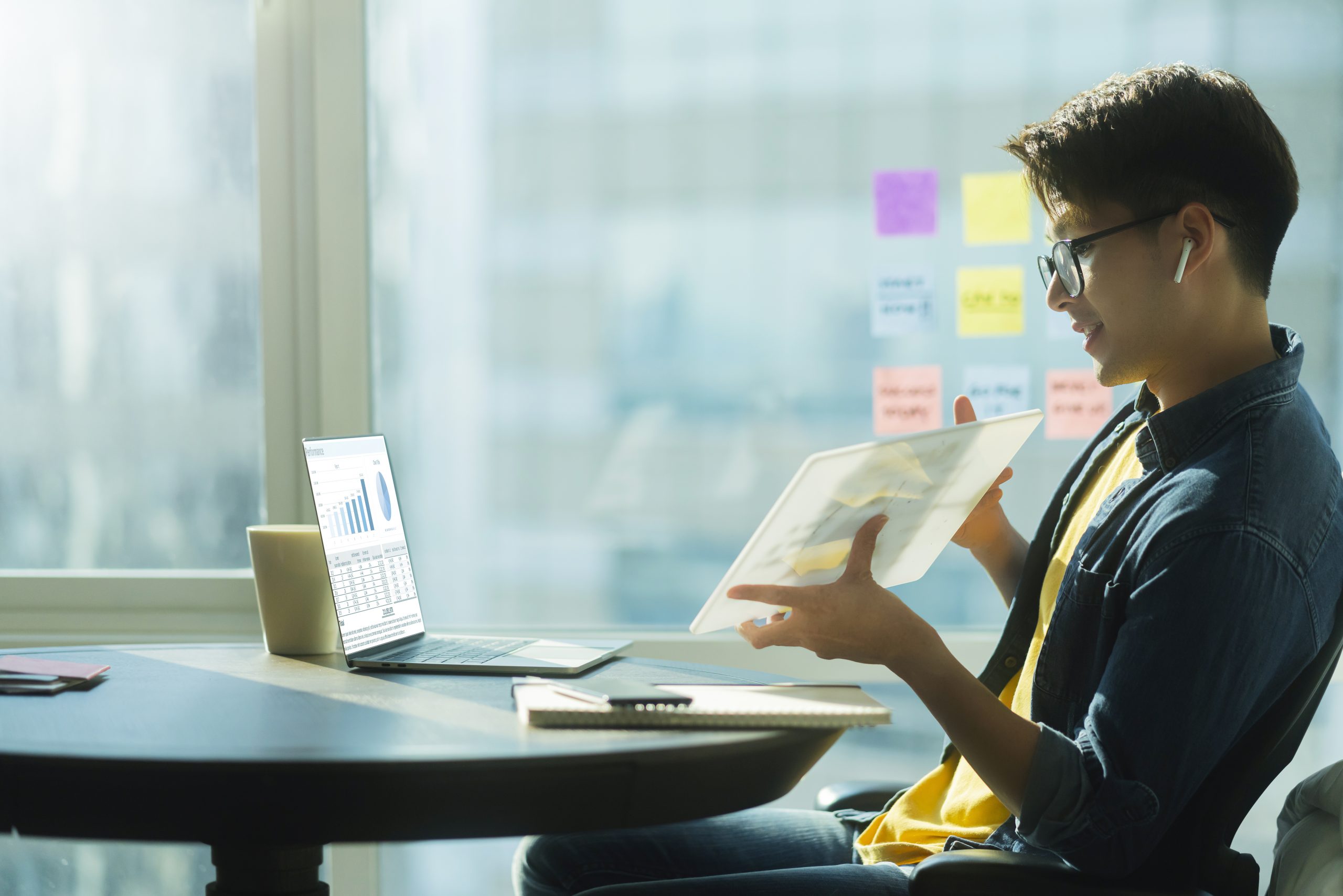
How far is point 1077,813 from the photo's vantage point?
94 centimetres

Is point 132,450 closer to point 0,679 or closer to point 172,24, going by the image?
point 172,24

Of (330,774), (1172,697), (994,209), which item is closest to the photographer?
(330,774)

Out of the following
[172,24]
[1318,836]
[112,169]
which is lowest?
[1318,836]

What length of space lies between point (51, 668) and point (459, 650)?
44 centimetres

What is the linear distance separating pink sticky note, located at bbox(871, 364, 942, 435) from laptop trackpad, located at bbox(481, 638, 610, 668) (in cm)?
82

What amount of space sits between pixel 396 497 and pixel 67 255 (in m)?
1.11

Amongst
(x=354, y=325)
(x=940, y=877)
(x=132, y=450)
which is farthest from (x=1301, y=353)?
(x=132, y=450)

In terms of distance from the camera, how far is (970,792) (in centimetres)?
123

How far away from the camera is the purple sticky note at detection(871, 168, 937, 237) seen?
1.95 m

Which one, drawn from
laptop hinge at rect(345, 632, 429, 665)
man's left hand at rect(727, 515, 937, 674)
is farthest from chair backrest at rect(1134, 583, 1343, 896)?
laptop hinge at rect(345, 632, 429, 665)

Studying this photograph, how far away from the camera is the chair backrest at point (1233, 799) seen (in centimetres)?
96

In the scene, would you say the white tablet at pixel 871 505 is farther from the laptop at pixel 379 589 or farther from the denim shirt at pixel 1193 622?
the laptop at pixel 379 589

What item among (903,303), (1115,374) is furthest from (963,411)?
(903,303)

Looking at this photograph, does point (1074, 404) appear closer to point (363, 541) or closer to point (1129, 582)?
point (1129, 582)
